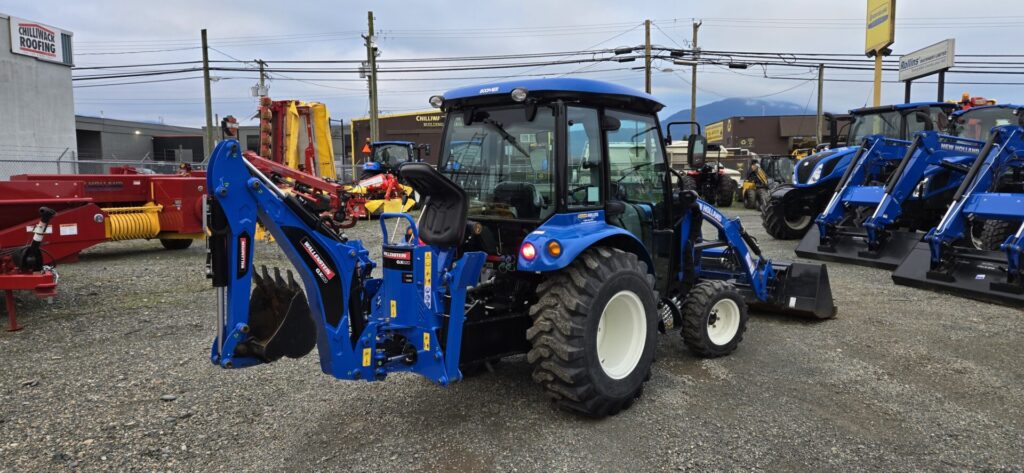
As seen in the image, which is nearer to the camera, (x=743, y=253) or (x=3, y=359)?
(x=3, y=359)

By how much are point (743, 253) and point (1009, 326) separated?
2796mm

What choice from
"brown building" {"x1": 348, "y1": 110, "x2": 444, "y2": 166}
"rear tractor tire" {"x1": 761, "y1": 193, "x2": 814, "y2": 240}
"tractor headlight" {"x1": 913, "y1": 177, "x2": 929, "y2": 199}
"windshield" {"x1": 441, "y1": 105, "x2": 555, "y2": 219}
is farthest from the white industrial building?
"tractor headlight" {"x1": 913, "y1": 177, "x2": 929, "y2": 199}

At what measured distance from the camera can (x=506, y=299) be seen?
4.01 metres

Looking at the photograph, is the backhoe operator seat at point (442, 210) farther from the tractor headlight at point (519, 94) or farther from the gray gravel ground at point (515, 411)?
the gray gravel ground at point (515, 411)

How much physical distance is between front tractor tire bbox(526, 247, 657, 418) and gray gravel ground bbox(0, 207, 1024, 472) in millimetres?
204

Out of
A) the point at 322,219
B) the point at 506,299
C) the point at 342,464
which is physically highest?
the point at 322,219

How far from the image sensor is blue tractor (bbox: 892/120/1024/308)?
6730 mm

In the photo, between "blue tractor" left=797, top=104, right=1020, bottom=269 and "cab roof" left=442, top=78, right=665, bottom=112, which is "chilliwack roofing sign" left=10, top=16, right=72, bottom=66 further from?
"blue tractor" left=797, top=104, right=1020, bottom=269

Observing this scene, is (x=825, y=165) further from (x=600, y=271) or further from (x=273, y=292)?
(x=273, y=292)

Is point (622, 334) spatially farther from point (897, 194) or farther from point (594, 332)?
point (897, 194)

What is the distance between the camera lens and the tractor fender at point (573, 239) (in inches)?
137

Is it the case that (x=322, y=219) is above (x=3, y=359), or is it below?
above

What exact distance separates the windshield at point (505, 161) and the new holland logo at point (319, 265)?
1.24 meters

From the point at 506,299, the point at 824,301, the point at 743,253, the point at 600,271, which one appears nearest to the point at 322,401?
the point at 506,299
